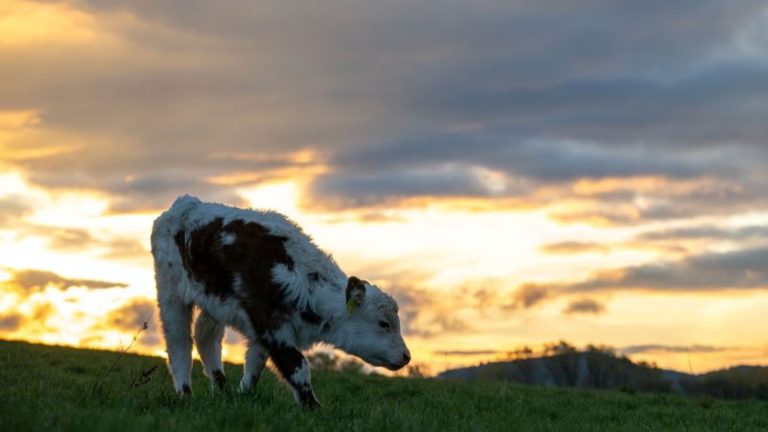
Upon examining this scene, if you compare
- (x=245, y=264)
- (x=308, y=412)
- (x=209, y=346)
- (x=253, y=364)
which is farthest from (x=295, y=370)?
(x=209, y=346)

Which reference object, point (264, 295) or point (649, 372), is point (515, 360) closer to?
point (649, 372)

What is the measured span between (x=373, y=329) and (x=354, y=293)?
644 mm

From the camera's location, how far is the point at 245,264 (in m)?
12.6

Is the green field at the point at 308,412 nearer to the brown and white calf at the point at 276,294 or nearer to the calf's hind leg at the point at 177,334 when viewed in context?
the calf's hind leg at the point at 177,334

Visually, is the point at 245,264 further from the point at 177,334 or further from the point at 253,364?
the point at 177,334

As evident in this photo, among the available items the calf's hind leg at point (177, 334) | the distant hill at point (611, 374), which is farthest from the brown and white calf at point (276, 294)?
the distant hill at point (611, 374)

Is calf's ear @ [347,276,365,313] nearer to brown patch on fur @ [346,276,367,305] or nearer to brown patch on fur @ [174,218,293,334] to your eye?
brown patch on fur @ [346,276,367,305]

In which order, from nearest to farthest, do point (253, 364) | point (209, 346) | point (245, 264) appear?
point (245, 264) → point (253, 364) → point (209, 346)

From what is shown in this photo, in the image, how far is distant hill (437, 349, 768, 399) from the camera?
1593 inches

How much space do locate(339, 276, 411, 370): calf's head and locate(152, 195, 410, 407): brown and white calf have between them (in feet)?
0.04

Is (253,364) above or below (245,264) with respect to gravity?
below

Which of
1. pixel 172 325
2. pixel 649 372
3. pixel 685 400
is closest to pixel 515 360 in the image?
pixel 649 372

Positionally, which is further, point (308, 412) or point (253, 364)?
point (253, 364)

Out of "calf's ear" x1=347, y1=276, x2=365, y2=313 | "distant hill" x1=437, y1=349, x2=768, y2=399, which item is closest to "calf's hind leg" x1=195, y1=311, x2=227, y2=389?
"calf's ear" x1=347, y1=276, x2=365, y2=313
